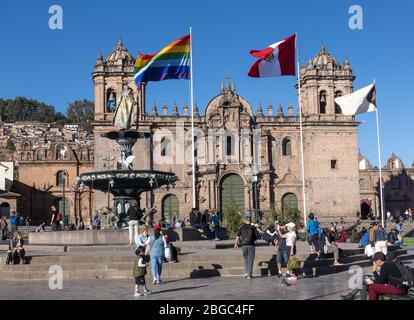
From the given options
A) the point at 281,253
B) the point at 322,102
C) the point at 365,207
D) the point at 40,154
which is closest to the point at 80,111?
the point at 40,154

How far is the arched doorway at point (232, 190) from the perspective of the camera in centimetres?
4878

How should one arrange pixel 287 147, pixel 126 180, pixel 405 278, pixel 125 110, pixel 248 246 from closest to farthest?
pixel 405 278, pixel 248 246, pixel 126 180, pixel 125 110, pixel 287 147

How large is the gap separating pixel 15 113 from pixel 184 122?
75270mm

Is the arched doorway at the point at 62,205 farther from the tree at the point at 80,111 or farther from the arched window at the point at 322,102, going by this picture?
the tree at the point at 80,111

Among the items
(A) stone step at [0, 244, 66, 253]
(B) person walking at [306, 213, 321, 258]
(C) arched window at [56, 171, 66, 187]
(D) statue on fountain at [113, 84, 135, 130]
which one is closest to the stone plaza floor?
(B) person walking at [306, 213, 321, 258]

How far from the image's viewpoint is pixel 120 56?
48.9 m

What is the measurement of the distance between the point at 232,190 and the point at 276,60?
2383cm

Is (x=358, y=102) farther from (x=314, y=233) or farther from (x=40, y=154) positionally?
(x=40, y=154)

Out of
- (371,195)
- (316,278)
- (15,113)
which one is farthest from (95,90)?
(15,113)

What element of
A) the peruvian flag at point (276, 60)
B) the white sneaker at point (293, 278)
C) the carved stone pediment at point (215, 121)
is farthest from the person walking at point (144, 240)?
the carved stone pediment at point (215, 121)

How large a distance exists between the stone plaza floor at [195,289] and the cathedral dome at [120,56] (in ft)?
120

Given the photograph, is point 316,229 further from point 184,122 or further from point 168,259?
point 184,122

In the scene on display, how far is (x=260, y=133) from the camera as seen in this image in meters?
49.4

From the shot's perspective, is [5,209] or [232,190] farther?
[5,209]
